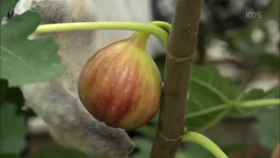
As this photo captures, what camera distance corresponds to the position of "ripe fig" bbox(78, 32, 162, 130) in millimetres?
265

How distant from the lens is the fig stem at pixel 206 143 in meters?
0.30

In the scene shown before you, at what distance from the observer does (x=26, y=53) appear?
25cm

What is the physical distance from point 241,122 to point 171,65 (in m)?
1.12

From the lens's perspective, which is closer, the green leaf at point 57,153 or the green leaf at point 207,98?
the green leaf at point 57,153

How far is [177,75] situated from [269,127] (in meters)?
0.37

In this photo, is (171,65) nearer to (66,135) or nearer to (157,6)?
(66,135)

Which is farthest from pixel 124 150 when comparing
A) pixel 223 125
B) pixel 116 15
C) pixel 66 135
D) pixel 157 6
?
pixel 223 125

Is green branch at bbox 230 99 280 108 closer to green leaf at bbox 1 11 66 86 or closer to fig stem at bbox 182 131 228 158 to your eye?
fig stem at bbox 182 131 228 158

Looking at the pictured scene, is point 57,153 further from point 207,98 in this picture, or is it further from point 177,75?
point 207,98

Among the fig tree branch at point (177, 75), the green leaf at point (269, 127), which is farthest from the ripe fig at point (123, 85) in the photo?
the green leaf at point (269, 127)

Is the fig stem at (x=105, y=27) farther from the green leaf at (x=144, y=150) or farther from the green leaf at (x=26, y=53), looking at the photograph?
the green leaf at (x=144, y=150)

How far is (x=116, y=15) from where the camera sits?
435 mm

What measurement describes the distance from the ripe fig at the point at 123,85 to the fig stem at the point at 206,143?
4 cm

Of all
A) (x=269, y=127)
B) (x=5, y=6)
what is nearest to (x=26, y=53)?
(x=5, y=6)
